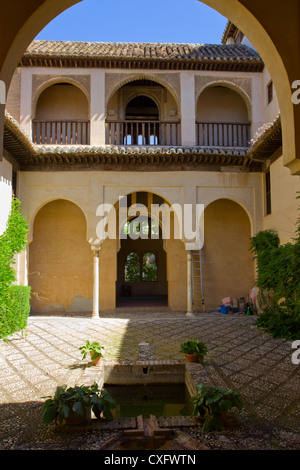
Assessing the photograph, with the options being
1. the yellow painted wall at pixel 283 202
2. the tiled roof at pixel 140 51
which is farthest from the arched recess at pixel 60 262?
the yellow painted wall at pixel 283 202

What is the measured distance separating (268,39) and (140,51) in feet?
34.1

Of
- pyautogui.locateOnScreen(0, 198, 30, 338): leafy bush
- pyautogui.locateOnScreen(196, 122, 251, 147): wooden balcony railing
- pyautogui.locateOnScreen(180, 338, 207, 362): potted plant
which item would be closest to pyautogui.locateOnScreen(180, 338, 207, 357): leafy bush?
pyautogui.locateOnScreen(180, 338, 207, 362): potted plant

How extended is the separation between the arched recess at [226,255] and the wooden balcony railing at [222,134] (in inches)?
87.8

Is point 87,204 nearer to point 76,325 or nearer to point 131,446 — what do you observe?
point 76,325

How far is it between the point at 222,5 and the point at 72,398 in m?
4.03

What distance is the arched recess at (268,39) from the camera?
2.71 meters

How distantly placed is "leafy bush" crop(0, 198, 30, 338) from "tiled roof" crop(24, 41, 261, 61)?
6.53 metres

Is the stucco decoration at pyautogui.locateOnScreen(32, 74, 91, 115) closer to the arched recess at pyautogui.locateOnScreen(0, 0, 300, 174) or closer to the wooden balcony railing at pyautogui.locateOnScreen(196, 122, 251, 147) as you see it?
the wooden balcony railing at pyautogui.locateOnScreen(196, 122, 251, 147)

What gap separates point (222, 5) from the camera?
3131 mm

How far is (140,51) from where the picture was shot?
39.2 ft

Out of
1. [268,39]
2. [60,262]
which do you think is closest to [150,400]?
[268,39]

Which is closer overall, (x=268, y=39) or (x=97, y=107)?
(x=268, y=39)

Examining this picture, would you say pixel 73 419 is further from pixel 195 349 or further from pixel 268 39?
pixel 268 39
